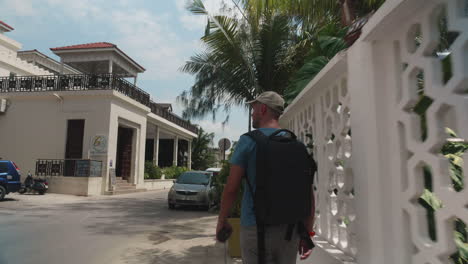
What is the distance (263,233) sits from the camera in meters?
1.96

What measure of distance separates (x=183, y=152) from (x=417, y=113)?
1421 inches

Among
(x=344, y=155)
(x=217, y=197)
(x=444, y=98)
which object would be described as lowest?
(x=217, y=197)

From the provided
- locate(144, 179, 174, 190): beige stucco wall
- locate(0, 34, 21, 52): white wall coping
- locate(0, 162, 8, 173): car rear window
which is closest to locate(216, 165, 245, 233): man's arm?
locate(0, 162, 8, 173): car rear window

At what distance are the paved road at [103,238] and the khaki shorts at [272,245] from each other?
3062 mm

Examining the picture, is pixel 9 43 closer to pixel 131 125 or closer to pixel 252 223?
pixel 131 125

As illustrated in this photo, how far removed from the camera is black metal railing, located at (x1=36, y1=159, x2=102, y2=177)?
16656 mm

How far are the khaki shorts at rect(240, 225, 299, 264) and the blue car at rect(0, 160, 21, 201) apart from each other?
13.8 m

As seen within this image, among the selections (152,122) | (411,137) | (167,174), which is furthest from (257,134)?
(167,174)

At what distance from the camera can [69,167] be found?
17.1 metres

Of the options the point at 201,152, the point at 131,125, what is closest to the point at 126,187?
the point at 131,125

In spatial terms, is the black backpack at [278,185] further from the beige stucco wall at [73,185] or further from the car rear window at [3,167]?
the beige stucco wall at [73,185]

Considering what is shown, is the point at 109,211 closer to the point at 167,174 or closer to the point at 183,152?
the point at 167,174

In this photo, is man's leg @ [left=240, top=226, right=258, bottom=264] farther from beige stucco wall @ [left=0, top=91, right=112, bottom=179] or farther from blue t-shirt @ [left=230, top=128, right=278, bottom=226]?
beige stucco wall @ [left=0, top=91, right=112, bottom=179]

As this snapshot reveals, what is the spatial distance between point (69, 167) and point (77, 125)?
2.78 meters
